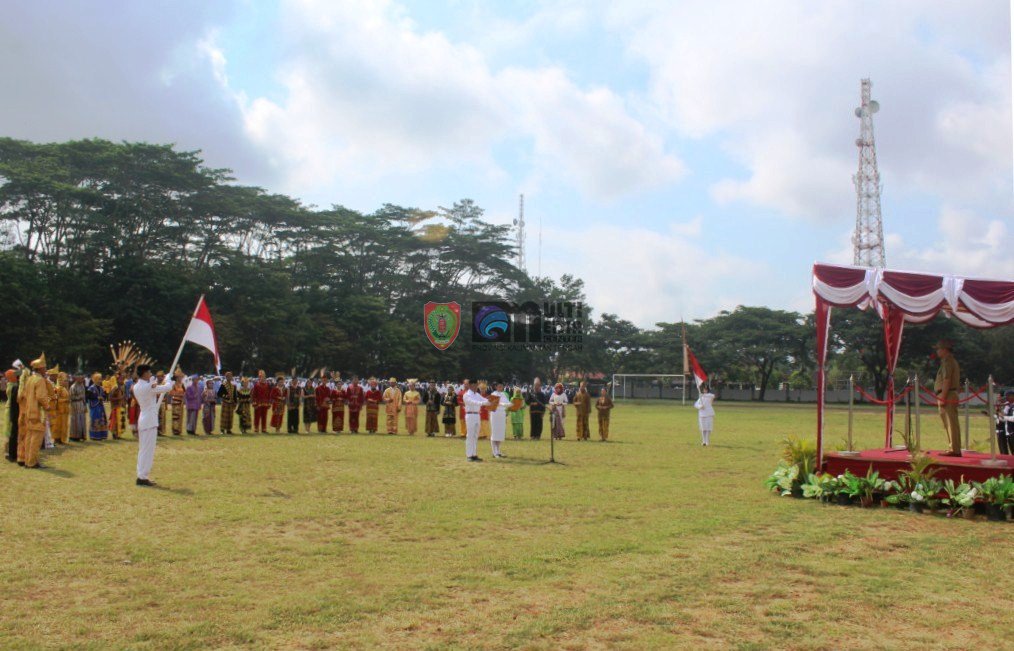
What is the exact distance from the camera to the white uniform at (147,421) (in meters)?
11.4

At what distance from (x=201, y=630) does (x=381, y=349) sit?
158 ft

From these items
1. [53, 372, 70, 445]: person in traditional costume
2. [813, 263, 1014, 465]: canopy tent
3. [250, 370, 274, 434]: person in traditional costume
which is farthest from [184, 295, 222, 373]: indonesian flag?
[813, 263, 1014, 465]: canopy tent

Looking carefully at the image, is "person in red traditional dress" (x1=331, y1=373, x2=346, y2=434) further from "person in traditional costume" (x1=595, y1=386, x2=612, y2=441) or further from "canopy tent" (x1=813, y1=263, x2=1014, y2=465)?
"canopy tent" (x1=813, y1=263, x2=1014, y2=465)

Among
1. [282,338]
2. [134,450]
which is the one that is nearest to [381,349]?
[282,338]

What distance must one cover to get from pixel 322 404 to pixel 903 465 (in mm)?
16479

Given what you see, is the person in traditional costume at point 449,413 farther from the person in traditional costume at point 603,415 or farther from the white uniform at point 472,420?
the white uniform at point 472,420

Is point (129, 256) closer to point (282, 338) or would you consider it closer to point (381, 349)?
point (282, 338)

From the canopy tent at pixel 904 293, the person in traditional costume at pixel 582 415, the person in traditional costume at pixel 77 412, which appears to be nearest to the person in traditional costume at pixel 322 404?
the person in traditional costume at pixel 77 412

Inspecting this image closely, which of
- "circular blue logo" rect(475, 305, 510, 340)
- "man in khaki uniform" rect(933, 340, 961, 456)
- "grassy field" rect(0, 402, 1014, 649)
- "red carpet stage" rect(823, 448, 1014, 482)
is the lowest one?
"grassy field" rect(0, 402, 1014, 649)

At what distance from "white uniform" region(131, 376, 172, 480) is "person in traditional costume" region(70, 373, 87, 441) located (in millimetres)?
7008

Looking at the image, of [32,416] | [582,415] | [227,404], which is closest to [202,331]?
[32,416]

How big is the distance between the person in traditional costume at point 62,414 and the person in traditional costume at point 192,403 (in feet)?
11.5

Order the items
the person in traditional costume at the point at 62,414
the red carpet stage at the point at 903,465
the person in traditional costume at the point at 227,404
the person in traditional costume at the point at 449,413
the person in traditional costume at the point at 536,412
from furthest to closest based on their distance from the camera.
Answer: the person in traditional costume at the point at 449,413 → the person in traditional costume at the point at 536,412 → the person in traditional costume at the point at 227,404 → the person in traditional costume at the point at 62,414 → the red carpet stage at the point at 903,465

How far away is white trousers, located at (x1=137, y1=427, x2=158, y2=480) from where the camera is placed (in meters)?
11.4
